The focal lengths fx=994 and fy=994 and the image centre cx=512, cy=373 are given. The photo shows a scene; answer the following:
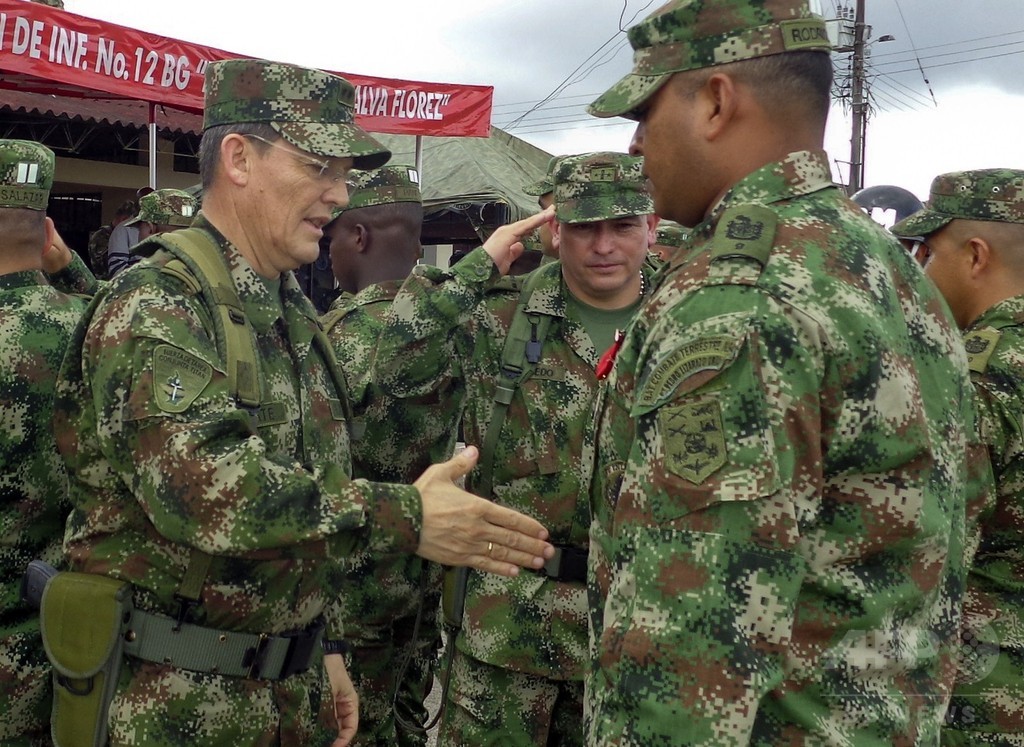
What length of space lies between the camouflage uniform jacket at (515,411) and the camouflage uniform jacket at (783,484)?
1.42 metres

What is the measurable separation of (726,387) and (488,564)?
1022 millimetres

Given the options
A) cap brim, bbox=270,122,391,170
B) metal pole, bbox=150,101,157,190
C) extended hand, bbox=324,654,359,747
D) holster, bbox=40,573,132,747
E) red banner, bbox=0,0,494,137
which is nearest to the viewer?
holster, bbox=40,573,132,747

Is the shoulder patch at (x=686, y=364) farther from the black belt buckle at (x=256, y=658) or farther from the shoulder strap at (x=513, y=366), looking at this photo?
the shoulder strap at (x=513, y=366)

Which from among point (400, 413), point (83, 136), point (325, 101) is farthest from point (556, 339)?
point (83, 136)

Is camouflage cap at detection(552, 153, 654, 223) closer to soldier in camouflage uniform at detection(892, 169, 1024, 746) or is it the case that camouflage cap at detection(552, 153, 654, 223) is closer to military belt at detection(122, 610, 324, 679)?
soldier in camouflage uniform at detection(892, 169, 1024, 746)

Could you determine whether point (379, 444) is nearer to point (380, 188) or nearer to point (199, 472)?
point (380, 188)

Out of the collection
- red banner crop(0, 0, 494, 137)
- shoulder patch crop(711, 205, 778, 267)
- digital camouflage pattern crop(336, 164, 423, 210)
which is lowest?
shoulder patch crop(711, 205, 778, 267)

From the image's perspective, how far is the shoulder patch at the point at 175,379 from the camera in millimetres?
2150

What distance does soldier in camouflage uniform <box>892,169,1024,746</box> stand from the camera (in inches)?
114

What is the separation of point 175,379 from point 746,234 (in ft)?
4.11

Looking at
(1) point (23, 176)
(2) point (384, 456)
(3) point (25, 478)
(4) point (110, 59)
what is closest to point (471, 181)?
(4) point (110, 59)

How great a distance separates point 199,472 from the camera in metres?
2.12

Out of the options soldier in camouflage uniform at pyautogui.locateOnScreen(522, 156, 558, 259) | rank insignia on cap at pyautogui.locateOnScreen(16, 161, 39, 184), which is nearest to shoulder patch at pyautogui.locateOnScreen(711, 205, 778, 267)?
rank insignia on cap at pyautogui.locateOnScreen(16, 161, 39, 184)

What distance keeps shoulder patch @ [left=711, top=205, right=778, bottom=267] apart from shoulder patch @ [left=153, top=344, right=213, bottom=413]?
117 cm
